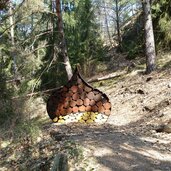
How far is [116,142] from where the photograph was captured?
7672 mm

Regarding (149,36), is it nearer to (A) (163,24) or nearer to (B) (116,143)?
(A) (163,24)

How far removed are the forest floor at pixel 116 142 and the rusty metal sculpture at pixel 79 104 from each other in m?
0.49

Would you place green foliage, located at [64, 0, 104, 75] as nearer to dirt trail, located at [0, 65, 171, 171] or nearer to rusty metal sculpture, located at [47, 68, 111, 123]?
dirt trail, located at [0, 65, 171, 171]

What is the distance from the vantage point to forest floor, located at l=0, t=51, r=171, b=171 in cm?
671

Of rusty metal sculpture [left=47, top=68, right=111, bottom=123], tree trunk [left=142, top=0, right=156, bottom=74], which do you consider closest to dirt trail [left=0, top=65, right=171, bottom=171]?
rusty metal sculpture [left=47, top=68, right=111, bottom=123]

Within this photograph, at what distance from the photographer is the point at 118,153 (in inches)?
277

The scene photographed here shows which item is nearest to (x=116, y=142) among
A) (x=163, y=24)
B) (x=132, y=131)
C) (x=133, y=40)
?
(x=132, y=131)

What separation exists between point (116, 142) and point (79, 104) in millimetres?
3939

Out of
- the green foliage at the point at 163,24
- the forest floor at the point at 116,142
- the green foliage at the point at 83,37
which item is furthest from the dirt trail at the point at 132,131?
the green foliage at the point at 83,37

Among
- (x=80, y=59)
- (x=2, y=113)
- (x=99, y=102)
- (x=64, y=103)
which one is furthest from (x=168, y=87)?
(x=80, y=59)

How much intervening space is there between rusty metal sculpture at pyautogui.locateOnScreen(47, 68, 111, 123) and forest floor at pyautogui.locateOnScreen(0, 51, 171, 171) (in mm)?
490

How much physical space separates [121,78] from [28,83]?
406 cm

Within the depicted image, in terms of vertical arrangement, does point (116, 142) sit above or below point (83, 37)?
below

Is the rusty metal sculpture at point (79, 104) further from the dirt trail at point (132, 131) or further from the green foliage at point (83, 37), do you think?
the green foliage at point (83, 37)
